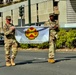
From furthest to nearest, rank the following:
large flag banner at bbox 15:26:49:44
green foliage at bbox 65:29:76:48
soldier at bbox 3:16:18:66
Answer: green foliage at bbox 65:29:76:48 → large flag banner at bbox 15:26:49:44 → soldier at bbox 3:16:18:66

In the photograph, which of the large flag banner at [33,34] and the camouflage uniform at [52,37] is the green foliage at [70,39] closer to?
the large flag banner at [33,34]

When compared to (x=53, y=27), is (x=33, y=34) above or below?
below

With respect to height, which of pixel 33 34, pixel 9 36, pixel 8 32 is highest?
pixel 8 32

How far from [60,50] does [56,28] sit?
28.9ft

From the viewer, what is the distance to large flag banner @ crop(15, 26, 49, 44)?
55.7ft

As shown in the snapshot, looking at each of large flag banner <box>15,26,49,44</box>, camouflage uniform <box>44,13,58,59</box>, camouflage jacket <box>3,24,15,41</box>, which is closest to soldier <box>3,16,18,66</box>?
camouflage jacket <box>3,24,15,41</box>

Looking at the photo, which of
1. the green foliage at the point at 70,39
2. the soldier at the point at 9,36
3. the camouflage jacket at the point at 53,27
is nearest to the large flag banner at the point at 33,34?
the camouflage jacket at the point at 53,27

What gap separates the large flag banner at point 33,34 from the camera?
17.0m

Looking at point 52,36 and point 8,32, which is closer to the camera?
point 8,32

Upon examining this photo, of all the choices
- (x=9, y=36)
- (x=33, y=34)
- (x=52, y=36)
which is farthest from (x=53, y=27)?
(x=33, y=34)

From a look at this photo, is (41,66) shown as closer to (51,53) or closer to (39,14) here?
(51,53)

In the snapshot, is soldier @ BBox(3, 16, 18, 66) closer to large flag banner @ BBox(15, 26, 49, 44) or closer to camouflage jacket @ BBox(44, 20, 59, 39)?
camouflage jacket @ BBox(44, 20, 59, 39)

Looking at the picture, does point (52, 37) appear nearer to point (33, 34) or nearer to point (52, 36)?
point (52, 36)

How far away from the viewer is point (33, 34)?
18.5 meters
